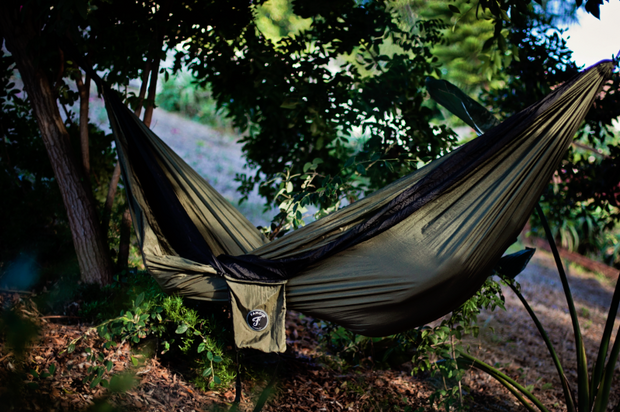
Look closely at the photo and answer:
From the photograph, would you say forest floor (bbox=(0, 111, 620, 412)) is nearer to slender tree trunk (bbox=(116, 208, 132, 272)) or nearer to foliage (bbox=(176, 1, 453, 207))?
slender tree trunk (bbox=(116, 208, 132, 272))

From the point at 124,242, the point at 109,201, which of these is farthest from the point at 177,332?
the point at 109,201

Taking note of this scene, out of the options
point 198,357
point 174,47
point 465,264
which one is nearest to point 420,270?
point 465,264

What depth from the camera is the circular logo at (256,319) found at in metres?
1.39

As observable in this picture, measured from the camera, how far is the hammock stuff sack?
1.29 metres

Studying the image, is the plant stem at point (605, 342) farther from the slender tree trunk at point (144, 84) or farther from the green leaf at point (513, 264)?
the slender tree trunk at point (144, 84)

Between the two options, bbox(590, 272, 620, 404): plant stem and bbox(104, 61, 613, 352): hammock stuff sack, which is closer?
bbox(104, 61, 613, 352): hammock stuff sack

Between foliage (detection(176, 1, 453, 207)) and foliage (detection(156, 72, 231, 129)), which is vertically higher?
foliage (detection(156, 72, 231, 129))

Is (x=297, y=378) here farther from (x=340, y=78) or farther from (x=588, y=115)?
(x=588, y=115)

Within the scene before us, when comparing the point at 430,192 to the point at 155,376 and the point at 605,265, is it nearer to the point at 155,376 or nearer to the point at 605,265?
the point at 155,376

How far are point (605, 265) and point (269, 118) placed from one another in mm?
5391

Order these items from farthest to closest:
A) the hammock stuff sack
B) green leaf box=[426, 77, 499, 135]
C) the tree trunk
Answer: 1. the tree trunk
2. green leaf box=[426, 77, 499, 135]
3. the hammock stuff sack

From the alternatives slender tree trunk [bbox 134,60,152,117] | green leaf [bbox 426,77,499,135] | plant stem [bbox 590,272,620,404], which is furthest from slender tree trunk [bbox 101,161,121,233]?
plant stem [bbox 590,272,620,404]

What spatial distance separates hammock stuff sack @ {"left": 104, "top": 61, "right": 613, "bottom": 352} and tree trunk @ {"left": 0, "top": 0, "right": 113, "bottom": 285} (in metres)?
0.54

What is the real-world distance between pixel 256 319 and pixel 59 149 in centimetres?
116
